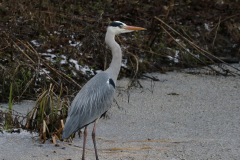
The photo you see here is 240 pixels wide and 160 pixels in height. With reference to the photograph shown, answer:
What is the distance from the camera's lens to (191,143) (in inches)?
137

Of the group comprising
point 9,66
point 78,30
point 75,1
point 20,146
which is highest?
point 75,1

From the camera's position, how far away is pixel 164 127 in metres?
3.96

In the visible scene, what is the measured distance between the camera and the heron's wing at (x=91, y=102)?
3.12 meters

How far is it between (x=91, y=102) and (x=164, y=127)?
1089 millimetres

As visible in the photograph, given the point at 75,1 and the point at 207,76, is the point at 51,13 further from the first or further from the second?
the point at 207,76

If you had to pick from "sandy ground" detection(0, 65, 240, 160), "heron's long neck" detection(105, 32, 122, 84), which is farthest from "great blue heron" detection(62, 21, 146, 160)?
"sandy ground" detection(0, 65, 240, 160)

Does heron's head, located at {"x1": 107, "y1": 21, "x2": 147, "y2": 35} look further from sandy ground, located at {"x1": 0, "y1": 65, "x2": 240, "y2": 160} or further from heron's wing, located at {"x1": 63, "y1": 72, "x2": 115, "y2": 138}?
sandy ground, located at {"x1": 0, "y1": 65, "x2": 240, "y2": 160}

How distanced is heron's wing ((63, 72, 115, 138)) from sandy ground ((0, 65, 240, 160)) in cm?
30

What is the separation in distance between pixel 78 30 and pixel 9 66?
5.57ft

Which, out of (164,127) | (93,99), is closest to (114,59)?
(93,99)

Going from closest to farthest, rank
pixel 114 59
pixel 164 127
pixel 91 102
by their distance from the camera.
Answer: pixel 91 102
pixel 114 59
pixel 164 127

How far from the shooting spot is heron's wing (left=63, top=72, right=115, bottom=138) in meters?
3.12

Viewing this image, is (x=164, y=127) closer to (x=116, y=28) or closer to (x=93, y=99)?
(x=93, y=99)

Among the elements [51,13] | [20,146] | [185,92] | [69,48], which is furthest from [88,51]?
[20,146]
